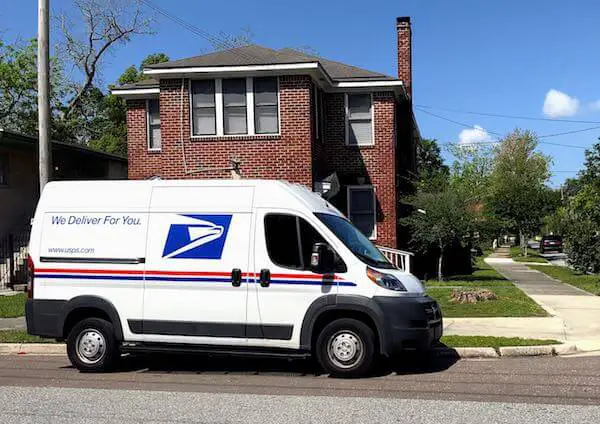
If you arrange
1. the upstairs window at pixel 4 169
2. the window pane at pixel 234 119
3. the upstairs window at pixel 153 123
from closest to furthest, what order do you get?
1. the window pane at pixel 234 119
2. the upstairs window at pixel 4 169
3. the upstairs window at pixel 153 123

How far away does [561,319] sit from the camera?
1215 centimetres

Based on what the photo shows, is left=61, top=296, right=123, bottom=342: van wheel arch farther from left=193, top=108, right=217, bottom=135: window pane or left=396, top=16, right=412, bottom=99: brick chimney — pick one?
left=396, top=16, right=412, bottom=99: brick chimney

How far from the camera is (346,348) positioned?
781cm

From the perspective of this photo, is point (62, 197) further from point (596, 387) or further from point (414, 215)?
point (414, 215)

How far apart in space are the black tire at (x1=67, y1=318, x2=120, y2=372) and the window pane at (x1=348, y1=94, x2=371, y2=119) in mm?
13220

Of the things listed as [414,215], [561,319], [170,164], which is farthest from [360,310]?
[414,215]

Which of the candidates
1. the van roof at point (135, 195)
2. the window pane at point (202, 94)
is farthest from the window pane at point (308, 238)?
the window pane at point (202, 94)

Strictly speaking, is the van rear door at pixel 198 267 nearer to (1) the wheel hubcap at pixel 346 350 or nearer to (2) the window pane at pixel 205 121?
(1) the wheel hubcap at pixel 346 350

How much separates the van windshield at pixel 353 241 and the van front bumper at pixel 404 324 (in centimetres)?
57

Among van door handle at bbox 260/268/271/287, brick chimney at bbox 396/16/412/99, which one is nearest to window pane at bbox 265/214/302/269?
van door handle at bbox 260/268/271/287

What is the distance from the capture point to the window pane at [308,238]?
8.00m

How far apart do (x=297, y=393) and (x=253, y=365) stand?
1868 mm

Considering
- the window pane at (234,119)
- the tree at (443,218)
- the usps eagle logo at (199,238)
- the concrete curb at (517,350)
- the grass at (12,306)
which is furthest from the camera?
the tree at (443,218)

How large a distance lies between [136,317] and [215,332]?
1071 millimetres
